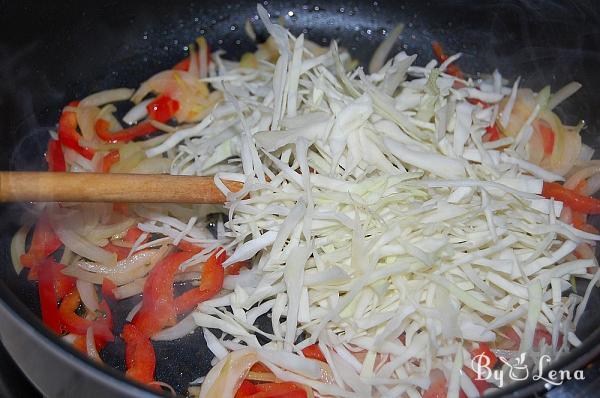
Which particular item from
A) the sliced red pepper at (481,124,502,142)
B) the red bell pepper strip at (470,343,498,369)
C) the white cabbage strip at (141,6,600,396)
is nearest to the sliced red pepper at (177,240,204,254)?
the white cabbage strip at (141,6,600,396)

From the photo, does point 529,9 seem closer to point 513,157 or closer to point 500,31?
point 500,31

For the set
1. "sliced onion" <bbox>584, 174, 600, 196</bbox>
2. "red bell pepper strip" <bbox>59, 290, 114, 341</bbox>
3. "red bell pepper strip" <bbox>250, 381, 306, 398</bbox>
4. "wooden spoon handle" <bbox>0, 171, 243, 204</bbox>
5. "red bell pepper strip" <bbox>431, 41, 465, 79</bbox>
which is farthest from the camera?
"red bell pepper strip" <bbox>431, 41, 465, 79</bbox>

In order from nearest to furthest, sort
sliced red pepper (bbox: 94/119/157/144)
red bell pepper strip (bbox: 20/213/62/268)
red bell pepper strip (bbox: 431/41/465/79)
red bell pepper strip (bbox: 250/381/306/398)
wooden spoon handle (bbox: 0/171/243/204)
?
1. wooden spoon handle (bbox: 0/171/243/204)
2. red bell pepper strip (bbox: 250/381/306/398)
3. red bell pepper strip (bbox: 20/213/62/268)
4. sliced red pepper (bbox: 94/119/157/144)
5. red bell pepper strip (bbox: 431/41/465/79)

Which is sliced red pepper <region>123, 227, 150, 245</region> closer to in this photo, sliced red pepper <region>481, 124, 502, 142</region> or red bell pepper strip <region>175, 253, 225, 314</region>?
red bell pepper strip <region>175, 253, 225, 314</region>

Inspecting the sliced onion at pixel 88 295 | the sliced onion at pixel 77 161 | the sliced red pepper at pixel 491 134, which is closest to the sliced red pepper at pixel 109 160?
the sliced onion at pixel 77 161

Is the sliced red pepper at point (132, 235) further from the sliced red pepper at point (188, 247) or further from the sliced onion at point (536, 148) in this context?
the sliced onion at point (536, 148)
